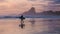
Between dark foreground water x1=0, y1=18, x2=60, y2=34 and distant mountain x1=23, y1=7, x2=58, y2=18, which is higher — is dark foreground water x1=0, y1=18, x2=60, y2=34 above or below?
below

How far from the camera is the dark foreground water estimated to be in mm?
1347

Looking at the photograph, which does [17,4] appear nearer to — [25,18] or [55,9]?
[25,18]

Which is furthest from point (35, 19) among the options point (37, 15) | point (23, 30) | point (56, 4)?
point (56, 4)

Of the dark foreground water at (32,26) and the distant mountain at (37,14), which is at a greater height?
the distant mountain at (37,14)

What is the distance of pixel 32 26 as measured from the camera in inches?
53.9

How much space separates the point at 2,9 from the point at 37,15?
31cm

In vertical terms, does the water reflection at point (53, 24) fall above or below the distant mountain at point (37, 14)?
below

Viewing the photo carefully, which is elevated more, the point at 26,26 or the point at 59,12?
the point at 59,12

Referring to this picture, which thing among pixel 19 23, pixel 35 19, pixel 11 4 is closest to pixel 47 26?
pixel 35 19

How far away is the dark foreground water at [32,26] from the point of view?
135 cm

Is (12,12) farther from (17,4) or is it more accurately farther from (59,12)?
(59,12)

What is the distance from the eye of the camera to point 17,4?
4.68 feet

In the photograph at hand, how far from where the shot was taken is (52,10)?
1.41 metres

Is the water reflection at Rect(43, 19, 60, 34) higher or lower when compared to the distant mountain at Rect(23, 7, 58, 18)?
lower
